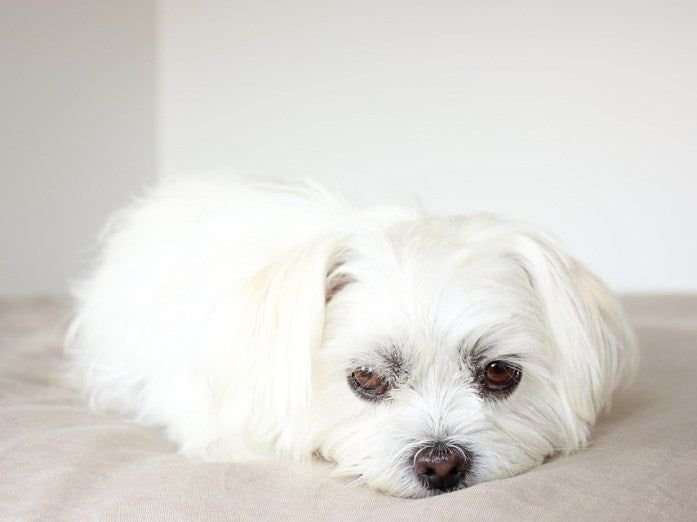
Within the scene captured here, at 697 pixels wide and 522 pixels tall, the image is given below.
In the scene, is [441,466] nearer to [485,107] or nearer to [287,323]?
[287,323]

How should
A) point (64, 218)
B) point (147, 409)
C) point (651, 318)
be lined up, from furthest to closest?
point (64, 218) → point (651, 318) → point (147, 409)

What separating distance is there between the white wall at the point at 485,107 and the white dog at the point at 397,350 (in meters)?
1.85

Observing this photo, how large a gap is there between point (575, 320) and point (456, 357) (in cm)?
25

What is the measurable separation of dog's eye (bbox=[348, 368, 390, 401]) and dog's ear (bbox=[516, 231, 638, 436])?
1.06 ft

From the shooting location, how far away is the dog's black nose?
1575 millimetres

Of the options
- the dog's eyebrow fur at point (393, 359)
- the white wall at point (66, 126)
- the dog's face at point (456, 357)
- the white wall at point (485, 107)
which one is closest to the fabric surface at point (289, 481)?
the dog's face at point (456, 357)

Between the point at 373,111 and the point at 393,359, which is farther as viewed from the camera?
the point at 373,111

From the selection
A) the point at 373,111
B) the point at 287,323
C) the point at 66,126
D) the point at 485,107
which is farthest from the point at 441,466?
the point at 66,126

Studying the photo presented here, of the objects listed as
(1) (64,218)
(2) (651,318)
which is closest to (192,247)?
(2) (651,318)

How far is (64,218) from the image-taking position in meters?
4.35

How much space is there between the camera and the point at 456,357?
1660 mm

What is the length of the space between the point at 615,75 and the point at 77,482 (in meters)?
2.63

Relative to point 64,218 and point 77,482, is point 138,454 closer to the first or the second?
point 77,482

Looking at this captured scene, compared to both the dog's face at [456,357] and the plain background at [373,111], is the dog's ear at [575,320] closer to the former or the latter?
the dog's face at [456,357]
